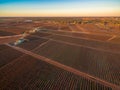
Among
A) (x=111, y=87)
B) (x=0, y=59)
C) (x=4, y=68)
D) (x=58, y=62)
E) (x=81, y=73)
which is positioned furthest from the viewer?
(x=0, y=59)

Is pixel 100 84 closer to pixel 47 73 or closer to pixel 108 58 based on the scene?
pixel 47 73

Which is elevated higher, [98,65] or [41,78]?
[41,78]

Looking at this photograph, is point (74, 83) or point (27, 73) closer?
point (74, 83)

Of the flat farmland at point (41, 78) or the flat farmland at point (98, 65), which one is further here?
the flat farmland at point (98, 65)

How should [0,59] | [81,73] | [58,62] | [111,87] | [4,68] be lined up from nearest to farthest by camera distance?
1. [111,87]
2. [81,73]
3. [4,68]
4. [58,62]
5. [0,59]

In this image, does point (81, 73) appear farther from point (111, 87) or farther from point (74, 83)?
point (111, 87)

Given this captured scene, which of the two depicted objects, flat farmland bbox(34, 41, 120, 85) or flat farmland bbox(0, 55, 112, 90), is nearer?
flat farmland bbox(0, 55, 112, 90)

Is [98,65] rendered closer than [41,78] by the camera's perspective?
No

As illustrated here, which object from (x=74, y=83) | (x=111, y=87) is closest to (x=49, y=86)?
(x=74, y=83)
